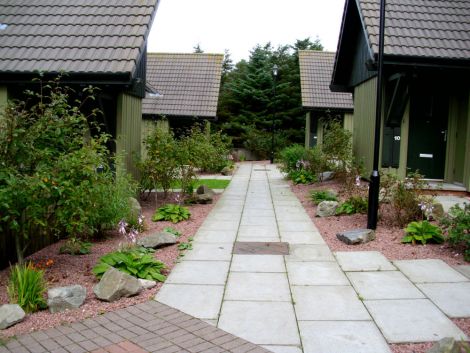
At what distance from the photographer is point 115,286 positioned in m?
4.91

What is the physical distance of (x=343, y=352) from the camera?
12.4 feet

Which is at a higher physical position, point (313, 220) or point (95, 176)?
point (95, 176)

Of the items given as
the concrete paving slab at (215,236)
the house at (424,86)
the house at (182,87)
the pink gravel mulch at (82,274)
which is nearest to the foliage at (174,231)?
the pink gravel mulch at (82,274)

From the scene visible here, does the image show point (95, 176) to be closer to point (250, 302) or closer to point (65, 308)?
point (65, 308)

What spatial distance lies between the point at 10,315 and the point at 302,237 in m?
4.66

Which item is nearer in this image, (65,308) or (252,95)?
(65,308)

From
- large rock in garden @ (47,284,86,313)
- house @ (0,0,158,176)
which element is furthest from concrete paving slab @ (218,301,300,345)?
house @ (0,0,158,176)

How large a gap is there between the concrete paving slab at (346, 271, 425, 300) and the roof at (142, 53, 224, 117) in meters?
18.3

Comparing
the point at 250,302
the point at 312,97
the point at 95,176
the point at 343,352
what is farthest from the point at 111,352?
the point at 312,97

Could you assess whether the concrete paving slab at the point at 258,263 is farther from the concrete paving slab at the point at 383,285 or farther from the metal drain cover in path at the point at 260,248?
the concrete paving slab at the point at 383,285

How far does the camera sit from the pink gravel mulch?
4.43 meters

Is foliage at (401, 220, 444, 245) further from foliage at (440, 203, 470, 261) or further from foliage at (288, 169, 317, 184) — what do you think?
foliage at (288, 169, 317, 184)

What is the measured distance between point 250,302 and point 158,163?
5.97 metres

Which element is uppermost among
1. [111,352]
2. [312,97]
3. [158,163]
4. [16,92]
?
[312,97]
